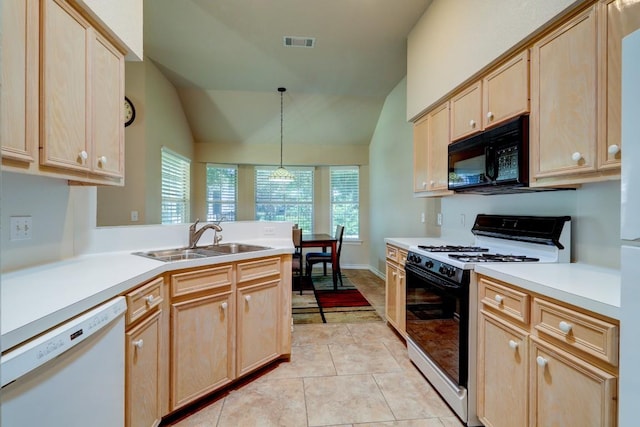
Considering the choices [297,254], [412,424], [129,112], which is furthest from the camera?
[297,254]

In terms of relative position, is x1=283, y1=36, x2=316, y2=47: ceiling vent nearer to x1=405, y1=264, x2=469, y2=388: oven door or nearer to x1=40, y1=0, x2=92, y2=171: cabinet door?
x1=40, y1=0, x2=92, y2=171: cabinet door

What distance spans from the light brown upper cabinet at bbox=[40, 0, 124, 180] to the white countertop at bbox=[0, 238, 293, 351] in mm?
485

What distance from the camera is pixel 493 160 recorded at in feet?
6.50

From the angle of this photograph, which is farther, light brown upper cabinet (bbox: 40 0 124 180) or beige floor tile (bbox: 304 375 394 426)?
beige floor tile (bbox: 304 375 394 426)

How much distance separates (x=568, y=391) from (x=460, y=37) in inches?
88.6

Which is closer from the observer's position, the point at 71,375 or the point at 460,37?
the point at 71,375

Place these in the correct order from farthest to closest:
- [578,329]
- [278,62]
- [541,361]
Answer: [278,62]
[541,361]
[578,329]

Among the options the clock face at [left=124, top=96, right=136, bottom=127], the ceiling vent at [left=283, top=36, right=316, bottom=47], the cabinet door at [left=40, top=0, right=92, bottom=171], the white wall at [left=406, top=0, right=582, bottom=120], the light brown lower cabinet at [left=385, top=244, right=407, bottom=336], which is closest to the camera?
the cabinet door at [left=40, top=0, right=92, bottom=171]

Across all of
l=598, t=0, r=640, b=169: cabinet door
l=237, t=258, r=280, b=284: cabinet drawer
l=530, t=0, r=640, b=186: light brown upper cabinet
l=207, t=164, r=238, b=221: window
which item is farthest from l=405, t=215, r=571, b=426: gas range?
l=207, t=164, r=238, b=221: window

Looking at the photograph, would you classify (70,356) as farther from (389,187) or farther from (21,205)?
(389,187)

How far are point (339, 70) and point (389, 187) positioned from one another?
187 centimetres

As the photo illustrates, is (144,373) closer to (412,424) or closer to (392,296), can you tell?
(412,424)

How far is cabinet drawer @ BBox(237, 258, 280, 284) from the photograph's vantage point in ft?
6.83

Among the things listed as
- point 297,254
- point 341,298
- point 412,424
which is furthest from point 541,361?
point 297,254
